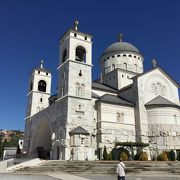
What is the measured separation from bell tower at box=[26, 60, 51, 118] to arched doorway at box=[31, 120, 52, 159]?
4782mm

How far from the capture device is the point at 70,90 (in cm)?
3259

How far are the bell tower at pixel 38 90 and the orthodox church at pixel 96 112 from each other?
4.76 meters

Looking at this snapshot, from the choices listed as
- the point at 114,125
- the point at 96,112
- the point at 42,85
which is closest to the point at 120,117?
the point at 114,125

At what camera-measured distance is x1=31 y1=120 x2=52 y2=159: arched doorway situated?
136 ft

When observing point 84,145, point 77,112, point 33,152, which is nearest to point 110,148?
point 84,145

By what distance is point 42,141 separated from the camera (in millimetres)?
42906

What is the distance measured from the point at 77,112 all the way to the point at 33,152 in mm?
15247

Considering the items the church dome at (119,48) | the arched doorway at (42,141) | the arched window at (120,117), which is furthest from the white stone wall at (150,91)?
the arched doorway at (42,141)

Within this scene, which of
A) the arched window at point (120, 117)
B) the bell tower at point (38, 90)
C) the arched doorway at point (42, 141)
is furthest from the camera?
the bell tower at point (38, 90)

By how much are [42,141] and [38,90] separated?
408 inches

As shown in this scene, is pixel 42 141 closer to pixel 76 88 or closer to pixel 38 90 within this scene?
pixel 38 90

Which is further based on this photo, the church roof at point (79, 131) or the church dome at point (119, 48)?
the church dome at point (119, 48)

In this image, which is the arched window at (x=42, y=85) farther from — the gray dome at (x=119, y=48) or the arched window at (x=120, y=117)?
the arched window at (x=120, y=117)

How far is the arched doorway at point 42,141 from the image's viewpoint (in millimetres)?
41500
